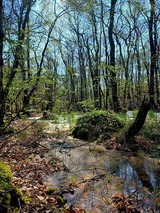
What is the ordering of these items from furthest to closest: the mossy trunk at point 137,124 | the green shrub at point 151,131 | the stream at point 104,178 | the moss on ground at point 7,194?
the green shrub at point 151,131
the mossy trunk at point 137,124
the stream at point 104,178
the moss on ground at point 7,194

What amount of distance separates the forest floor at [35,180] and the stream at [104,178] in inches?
6.4

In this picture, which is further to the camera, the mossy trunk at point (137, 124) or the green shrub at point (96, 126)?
the green shrub at point (96, 126)

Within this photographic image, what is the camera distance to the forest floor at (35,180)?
9.82ft

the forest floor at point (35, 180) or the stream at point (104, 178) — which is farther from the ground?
the forest floor at point (35, 180)

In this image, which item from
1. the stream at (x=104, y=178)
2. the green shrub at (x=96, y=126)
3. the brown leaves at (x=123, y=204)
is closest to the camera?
the brown leaves at (x=123, y=204)

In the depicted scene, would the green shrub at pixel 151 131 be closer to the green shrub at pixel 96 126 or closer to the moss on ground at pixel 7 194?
the green shrub at pixel 96 126

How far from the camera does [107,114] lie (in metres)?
8.95

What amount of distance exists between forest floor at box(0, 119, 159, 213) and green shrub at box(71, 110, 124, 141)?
1117 mm

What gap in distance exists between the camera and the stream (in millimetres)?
3293

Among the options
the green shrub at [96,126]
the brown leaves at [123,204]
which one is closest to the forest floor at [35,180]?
the brown leaves at [123,204]

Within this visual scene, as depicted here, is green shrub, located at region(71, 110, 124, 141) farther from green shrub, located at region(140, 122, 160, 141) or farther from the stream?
the stream

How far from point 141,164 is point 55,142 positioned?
11.3ft

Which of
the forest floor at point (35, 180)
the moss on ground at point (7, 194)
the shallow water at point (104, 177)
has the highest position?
the moss on ground at point (7, 194)

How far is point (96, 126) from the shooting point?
8062 millimetres
